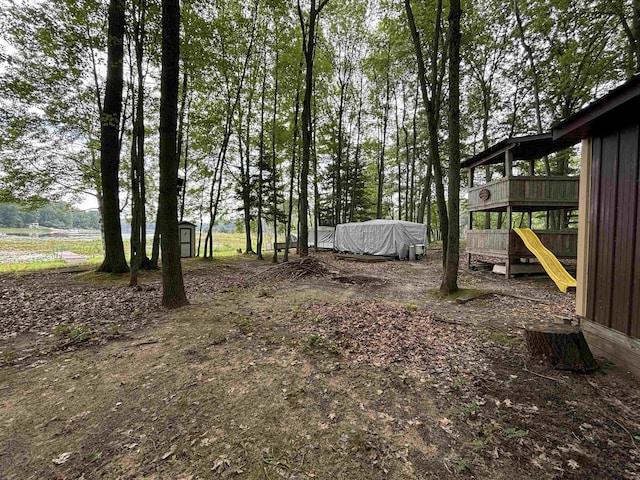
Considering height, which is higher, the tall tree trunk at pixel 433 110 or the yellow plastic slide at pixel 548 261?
the tall tree trunk at pixel 433 110

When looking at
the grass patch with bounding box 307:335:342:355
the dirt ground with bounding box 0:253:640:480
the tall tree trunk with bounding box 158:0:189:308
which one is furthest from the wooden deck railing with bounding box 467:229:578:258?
the tall tree trunk with bounding box 158:0:189:308

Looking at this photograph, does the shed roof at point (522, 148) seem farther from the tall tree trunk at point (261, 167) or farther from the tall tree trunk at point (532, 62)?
the tall tree trunk at point (261, 167)

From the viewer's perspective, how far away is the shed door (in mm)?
16170

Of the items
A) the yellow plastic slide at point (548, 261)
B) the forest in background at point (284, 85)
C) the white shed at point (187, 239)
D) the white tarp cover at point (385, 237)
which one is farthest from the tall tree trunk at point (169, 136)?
the white tarp cover at point (385, 237)

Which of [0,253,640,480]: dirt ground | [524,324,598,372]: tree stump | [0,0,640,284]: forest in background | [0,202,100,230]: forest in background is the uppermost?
[0,0,640,284]: forest in background

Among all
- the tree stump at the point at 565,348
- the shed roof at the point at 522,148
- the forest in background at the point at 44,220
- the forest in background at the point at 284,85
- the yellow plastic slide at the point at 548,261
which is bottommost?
the tree stump at the point at 565,348

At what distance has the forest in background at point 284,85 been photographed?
296 inches

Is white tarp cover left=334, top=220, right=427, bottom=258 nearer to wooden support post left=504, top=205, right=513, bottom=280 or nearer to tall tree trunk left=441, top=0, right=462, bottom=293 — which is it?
wooden support post left=504, top=205, right=513, bottom=280

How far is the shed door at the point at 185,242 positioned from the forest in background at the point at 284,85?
216cm

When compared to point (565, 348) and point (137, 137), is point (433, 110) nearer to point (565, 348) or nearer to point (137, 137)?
point (565, 348)

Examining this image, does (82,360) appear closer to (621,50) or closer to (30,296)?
(30,296)

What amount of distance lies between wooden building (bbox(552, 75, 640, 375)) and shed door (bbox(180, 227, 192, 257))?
17.1 metres

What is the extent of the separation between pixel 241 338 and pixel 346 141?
21023mm

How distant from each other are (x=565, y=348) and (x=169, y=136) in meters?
7.14
